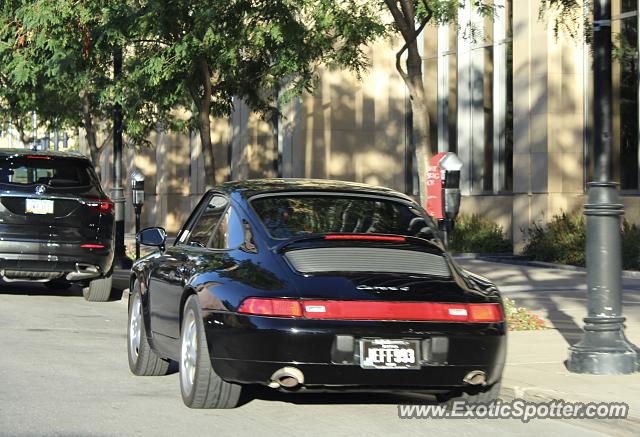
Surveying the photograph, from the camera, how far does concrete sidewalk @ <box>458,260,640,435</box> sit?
367 inches

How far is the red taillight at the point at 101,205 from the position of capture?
58.0 ft

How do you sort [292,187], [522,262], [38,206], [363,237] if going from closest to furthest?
[363,237], [292,187], [38,206], [522,262]

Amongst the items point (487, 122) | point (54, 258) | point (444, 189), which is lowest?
point (54, 258)

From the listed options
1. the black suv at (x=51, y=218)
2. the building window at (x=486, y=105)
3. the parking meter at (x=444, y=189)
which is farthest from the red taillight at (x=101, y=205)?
the building window at (x=486, y=105)

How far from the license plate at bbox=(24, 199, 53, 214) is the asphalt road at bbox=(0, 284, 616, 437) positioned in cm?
508

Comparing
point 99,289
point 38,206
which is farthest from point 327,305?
point 99,289

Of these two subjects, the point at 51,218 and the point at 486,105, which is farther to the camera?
the point at 486,105

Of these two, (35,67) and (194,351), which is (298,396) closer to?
(194,351)

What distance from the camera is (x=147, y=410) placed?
8977 mm

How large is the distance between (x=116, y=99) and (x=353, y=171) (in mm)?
16383

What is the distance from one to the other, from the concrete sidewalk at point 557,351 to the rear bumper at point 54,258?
18.8 feet

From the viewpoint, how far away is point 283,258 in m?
8.50

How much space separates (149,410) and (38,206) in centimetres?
894

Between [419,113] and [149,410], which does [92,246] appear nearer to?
[419,113]
